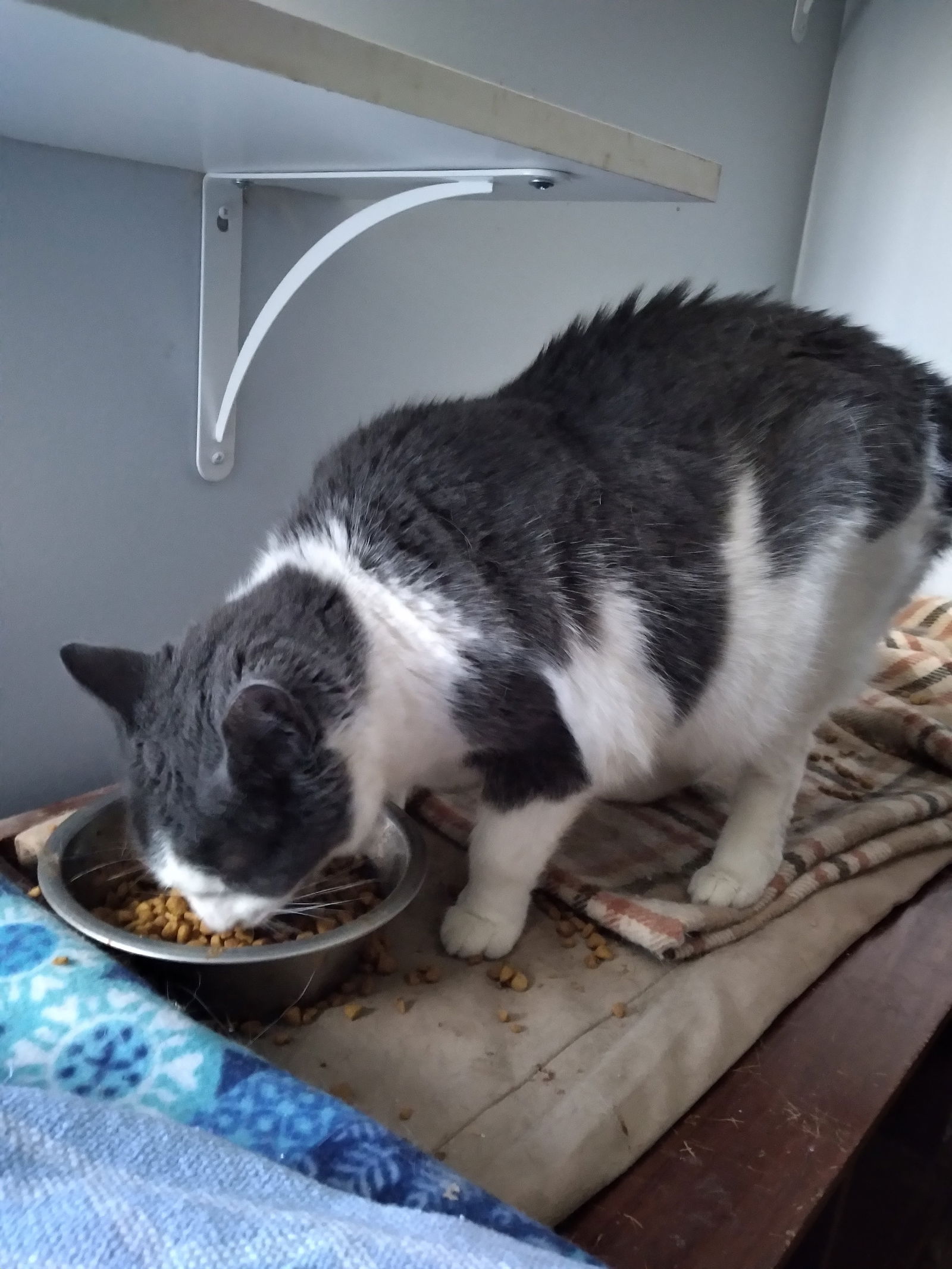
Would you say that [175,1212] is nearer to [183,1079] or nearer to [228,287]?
[183,1079]

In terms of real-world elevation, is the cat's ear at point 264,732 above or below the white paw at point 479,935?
above

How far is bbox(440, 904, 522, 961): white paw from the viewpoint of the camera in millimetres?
947

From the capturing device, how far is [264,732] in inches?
26.7

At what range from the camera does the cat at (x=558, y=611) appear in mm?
775

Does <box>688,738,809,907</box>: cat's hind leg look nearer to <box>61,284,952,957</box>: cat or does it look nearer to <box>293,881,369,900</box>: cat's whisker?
<box>61,284,952,957</box>: cat

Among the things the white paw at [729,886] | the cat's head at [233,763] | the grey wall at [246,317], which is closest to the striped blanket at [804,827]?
the white paw at [729,886]

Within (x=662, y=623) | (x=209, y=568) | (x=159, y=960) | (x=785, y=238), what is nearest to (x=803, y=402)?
(x=662, y=623)

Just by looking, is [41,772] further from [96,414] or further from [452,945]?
[452,945]

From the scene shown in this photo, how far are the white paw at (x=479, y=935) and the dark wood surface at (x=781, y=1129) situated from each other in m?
0.24

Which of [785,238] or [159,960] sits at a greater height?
[785,238]

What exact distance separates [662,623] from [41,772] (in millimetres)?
Answer: 746

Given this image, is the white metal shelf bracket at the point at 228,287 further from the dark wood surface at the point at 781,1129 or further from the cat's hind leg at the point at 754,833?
the dark wood surface at the point at 781,1129

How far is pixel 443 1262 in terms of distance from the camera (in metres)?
0.46

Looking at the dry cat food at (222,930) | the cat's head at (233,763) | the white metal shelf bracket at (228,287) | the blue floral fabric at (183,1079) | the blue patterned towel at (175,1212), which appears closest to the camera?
the blue patterned towel at (175,1212)
